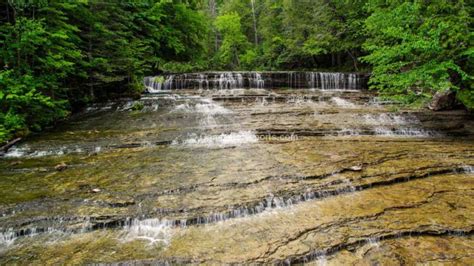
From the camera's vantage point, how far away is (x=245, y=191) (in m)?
5.40

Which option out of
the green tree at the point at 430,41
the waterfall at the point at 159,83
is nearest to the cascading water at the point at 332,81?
the waterfall at the point at 159,83

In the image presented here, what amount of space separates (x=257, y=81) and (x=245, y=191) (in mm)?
14117

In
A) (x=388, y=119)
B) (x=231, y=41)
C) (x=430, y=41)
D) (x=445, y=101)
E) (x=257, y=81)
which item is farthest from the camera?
(x=231, y=41)

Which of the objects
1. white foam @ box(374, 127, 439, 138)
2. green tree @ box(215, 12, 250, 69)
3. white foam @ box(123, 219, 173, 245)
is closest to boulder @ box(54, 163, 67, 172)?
white foam @ box(123, 219, 173, 245)

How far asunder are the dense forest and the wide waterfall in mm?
1336

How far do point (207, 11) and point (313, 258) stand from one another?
43.2 meters

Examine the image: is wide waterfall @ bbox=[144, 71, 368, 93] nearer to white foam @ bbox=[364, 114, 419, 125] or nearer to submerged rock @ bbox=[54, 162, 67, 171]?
white foam @ bbox=[364, 114, 419, 125]

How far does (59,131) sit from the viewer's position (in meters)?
9.88

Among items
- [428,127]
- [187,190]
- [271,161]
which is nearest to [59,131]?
[187,190]

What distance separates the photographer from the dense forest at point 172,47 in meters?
8.23

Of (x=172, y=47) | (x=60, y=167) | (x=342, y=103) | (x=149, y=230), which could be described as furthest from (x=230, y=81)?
(x=149, y=230)

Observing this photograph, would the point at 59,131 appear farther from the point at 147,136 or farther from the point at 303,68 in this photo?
the point at 303,68

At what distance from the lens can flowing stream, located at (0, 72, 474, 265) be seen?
3.94 meters

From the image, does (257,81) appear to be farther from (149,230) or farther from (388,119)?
(149,230)
